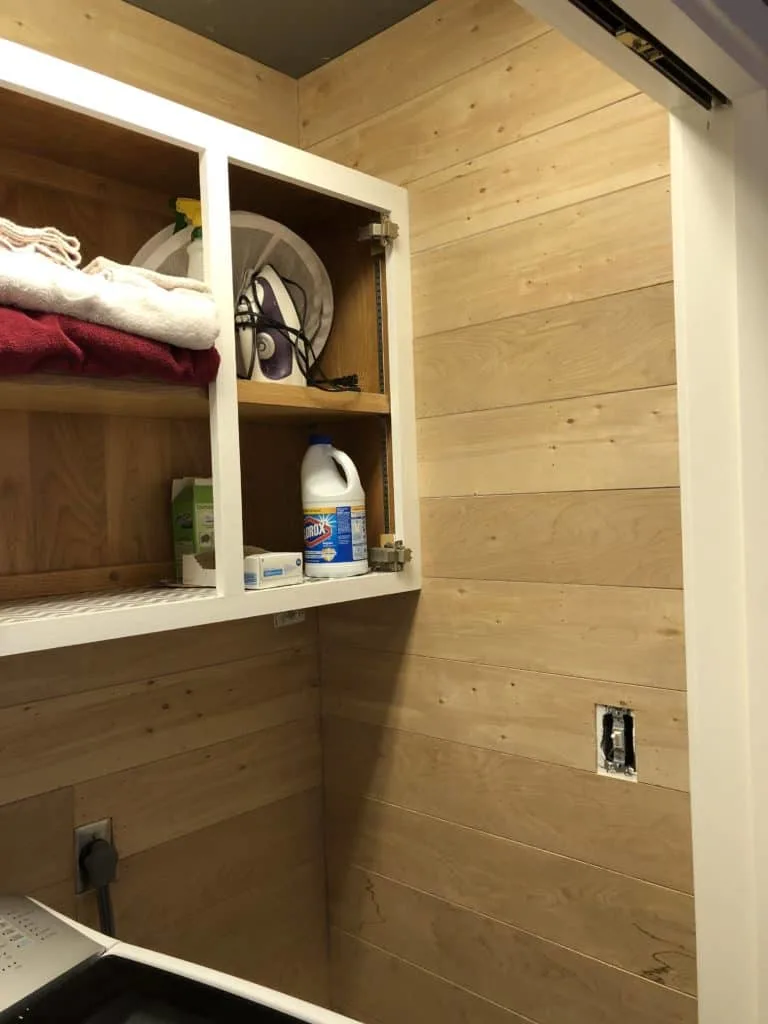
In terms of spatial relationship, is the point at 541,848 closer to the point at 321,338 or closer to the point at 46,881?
the point at 46,881

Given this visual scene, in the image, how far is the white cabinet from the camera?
116 cm

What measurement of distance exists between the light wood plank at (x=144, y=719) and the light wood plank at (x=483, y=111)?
98cm

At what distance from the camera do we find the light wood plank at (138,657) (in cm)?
133

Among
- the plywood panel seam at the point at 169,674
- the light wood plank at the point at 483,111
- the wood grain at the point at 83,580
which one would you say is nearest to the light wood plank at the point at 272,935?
the plywood panel seam at the point at 169,674

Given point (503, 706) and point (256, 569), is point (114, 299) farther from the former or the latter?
point (503, 706)

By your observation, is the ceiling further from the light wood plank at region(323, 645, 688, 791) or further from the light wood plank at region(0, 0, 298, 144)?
the light wood plank at region(323, 645, 688, 791)

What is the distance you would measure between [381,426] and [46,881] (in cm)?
94

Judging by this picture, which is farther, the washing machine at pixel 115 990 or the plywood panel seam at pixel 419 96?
the plywood panel seam at pixel 419 96

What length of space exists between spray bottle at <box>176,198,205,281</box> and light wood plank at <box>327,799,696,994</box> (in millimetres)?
1035

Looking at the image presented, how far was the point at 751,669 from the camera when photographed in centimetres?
112

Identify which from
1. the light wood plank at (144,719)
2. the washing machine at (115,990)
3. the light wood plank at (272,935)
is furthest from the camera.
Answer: the light wood plank at (272,935)

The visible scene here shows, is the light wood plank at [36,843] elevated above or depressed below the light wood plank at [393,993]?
above

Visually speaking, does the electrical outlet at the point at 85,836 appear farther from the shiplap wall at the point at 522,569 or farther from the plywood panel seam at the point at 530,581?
the plywood panel seam at the point at 530,581

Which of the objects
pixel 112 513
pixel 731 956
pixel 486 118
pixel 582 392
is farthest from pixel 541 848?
pixel 486 118
